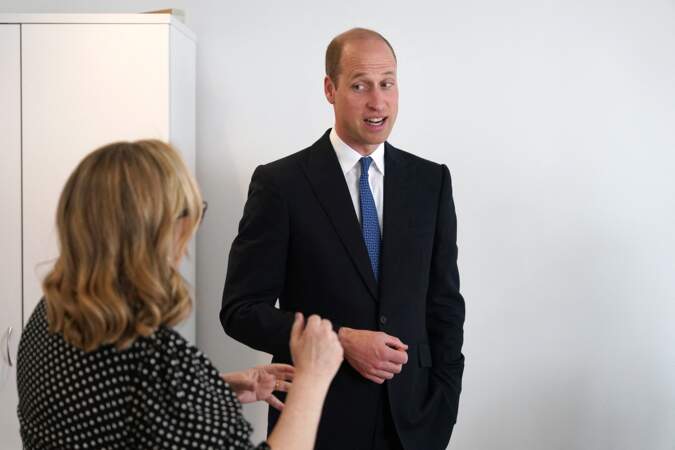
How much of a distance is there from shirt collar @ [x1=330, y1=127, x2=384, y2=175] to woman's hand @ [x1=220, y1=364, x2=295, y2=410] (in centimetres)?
57

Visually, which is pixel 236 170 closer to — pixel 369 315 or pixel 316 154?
pixel 316 154

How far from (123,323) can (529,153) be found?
2.11 meters

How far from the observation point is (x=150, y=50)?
272 centimetres

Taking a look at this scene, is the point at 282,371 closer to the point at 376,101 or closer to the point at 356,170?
the point at 356,170

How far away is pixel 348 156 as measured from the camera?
2.11 m

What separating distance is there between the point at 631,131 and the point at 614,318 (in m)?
0.71

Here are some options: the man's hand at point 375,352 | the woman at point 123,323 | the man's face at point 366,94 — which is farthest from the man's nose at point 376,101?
the woman at point 123,323

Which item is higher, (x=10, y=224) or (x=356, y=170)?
(x=356, y=170)

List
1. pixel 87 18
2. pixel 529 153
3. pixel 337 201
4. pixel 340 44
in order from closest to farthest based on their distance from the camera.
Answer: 1. pixel 337 201
2. pixel 340 44
3. pixel 87 18
4. pixel 529 153

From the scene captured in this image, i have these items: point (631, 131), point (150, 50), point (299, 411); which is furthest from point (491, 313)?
point (299, 411)

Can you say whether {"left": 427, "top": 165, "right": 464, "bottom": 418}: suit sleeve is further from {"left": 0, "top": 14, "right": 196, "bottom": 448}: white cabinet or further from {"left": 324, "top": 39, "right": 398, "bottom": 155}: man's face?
{"left": 0, "top": 14, "right": 196, "bottom": 448}: white cabinet

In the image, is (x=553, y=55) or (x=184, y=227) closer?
(x=184, y=227)

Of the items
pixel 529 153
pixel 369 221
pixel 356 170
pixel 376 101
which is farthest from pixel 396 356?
pixel 529 153

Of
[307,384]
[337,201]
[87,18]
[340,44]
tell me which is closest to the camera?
[307,384]
